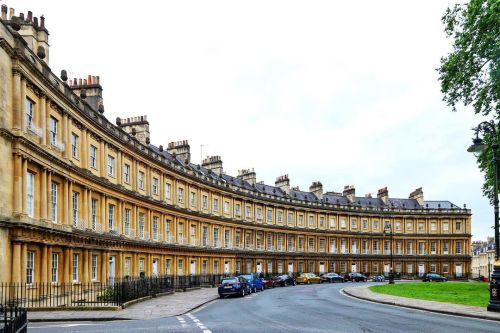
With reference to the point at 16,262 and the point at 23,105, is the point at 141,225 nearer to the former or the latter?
the point at 16,262

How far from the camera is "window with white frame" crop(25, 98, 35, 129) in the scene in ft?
95.8

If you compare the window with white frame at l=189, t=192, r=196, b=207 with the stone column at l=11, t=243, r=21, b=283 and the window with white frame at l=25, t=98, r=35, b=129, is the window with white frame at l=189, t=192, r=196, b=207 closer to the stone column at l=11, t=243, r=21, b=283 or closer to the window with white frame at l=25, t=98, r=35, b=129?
the window with white frame at l=25, t=98, r=35, b=129

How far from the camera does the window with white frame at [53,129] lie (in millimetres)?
32344

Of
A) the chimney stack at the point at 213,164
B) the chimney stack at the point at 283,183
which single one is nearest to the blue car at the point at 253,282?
the chimney stack at the point at 213,164

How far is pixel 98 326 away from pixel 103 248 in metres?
20.7

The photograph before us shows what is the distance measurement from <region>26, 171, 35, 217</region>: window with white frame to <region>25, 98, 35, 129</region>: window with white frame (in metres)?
2.56

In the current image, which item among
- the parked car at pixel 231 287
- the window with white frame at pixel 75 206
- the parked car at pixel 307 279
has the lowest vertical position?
the parked car at pixel 307 279

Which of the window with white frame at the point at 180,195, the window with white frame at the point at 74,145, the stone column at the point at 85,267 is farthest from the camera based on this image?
the window with white frame at the point at 180,195

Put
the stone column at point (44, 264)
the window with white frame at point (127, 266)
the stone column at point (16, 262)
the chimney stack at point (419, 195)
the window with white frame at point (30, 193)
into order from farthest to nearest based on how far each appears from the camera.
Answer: the chimney stack at point (419, 195)
the window with white frame at point (127, 266)
the stone column at point (44, 264)
the window with white frame at point (30, 193)
the stone column at point (16, 262)

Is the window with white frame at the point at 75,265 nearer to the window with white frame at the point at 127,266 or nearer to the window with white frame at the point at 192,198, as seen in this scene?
the window with white frame at the point at 127,266

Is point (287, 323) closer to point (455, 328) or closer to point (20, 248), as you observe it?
point (455, 328)

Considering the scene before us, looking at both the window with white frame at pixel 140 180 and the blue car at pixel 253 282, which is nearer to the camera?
the blue car at pixel 253 282

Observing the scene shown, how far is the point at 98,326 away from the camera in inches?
783

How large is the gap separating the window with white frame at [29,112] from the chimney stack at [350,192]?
2962 inches
